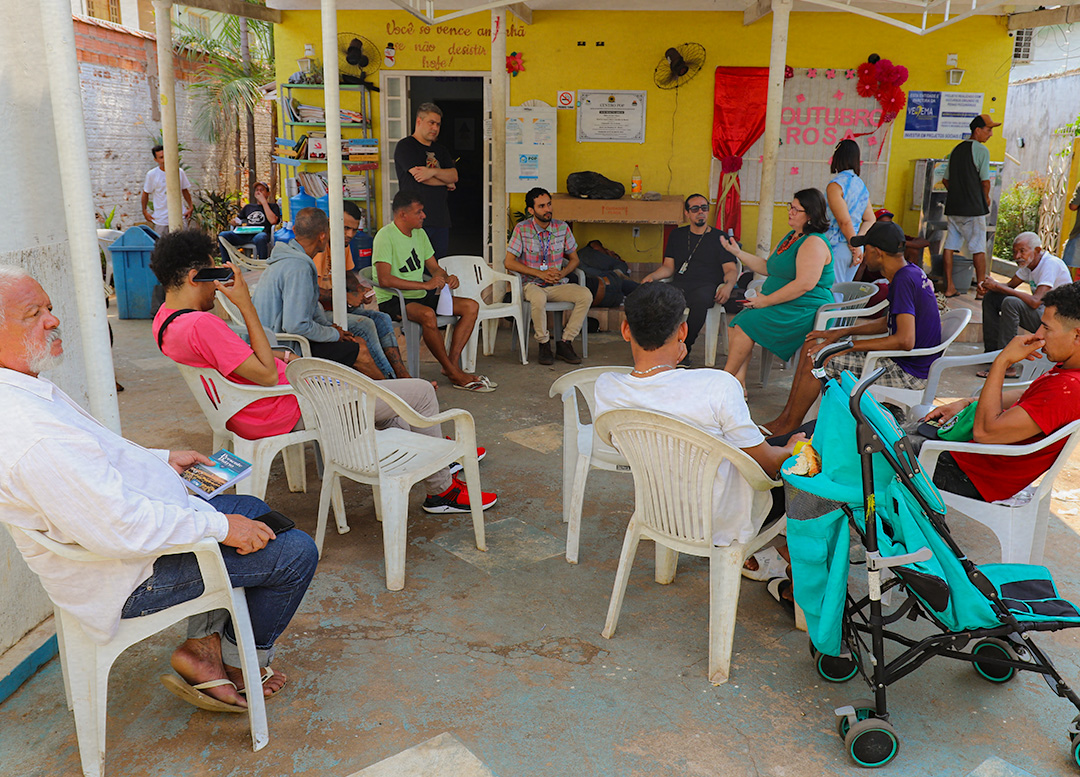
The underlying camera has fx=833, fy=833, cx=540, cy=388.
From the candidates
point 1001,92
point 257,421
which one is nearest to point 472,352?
point 257,421

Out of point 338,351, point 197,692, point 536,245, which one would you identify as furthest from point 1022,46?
point 197,692

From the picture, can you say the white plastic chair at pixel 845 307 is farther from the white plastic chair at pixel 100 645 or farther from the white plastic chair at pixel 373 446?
the white plastic chair at pixel 100 645

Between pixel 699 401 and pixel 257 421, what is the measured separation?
5.84 feet

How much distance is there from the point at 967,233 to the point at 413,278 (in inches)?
238

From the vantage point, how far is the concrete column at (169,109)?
741cm

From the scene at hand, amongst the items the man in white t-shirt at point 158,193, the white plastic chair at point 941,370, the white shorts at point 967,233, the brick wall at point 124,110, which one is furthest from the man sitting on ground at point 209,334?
the brick wall at point 124,110

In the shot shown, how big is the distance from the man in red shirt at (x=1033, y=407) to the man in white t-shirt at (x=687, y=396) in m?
0.73

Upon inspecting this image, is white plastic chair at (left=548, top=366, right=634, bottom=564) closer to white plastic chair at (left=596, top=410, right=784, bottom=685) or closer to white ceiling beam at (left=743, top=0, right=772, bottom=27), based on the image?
white plastic chair at (left=596, top=410, right=784, bottom=685)

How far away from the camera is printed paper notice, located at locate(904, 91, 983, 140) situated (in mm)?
8773

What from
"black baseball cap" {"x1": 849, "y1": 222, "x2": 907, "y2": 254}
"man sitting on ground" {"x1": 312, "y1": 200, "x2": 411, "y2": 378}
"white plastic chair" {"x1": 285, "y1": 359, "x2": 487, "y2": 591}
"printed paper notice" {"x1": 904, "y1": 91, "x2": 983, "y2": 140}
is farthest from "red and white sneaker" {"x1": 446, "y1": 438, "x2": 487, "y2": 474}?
"printed paper notice" {"x1": 904, "y1": 91, "x2": 983, "y2": 140}

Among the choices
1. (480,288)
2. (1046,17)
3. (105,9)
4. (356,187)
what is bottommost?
(480,288)

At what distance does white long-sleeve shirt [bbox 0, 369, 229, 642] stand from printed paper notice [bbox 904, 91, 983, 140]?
884 cm

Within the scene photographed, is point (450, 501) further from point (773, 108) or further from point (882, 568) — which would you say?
point (773, 108)

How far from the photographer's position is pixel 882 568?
2.29m
